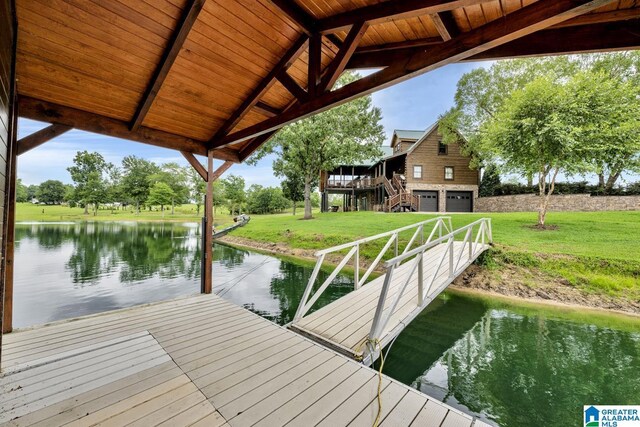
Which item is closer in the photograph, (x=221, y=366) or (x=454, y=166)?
(x=221, y=366)

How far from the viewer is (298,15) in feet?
8.69

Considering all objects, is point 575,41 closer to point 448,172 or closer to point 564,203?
point 564,203

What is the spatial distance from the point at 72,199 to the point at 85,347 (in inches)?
2272

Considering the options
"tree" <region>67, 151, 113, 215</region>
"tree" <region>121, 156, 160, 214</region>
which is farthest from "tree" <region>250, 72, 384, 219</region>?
"tree" <region>67, 151, 113, 215</region>

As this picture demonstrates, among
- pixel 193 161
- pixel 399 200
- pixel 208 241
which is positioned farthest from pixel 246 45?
pixel 399 200

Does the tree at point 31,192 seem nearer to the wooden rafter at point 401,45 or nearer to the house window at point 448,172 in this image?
the house window at point 448,172

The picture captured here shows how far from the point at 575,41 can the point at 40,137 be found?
5.71 m

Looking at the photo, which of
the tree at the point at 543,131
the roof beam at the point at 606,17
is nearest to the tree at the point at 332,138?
the tree at the point at 543,131

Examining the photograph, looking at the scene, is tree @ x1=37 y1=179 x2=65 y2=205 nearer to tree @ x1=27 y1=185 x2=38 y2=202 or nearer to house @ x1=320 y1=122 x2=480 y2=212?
tree @ x1=27 y1=185 x2=38 y2=202

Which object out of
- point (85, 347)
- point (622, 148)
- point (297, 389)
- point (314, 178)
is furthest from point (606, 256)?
point (314, 178)

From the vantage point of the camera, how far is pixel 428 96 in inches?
1718

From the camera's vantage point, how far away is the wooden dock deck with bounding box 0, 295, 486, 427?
6.34 ft

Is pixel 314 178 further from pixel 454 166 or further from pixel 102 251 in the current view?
pixel 102 251
